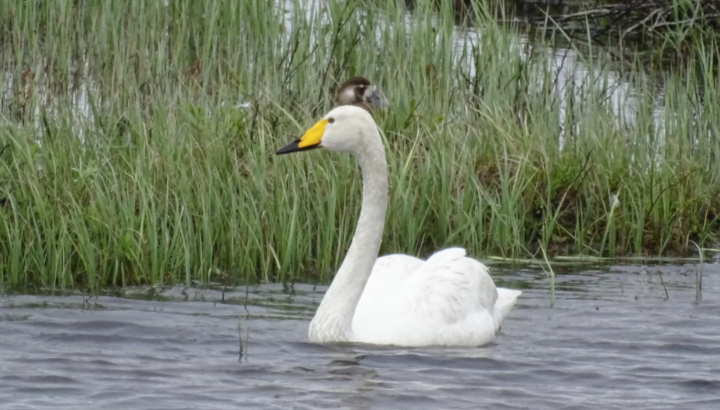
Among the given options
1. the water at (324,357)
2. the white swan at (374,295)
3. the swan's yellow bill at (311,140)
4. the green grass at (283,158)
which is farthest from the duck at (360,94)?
the swan's yellow bill at (311,140)

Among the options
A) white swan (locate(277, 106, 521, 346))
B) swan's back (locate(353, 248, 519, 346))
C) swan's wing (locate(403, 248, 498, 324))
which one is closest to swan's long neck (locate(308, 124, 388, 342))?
white swan (locate(277, 106, 521, 346))

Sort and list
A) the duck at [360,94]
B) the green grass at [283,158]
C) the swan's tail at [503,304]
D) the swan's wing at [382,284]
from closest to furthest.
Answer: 1. the swan's wing at [382,284]
2. the swan's tail at [503,304]
3. the green grass at [283,158]
4. the duck at [360,94]

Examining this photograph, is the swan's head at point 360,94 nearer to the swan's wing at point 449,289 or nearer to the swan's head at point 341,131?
the swan's wing at point 449,289

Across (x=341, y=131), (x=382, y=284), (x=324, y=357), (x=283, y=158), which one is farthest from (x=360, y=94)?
(x=324, y=357)

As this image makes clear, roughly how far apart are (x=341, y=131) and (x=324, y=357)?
100 centimetres

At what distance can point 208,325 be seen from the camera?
249 inches

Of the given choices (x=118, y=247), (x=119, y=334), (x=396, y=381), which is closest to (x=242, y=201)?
(x=118, y=247)

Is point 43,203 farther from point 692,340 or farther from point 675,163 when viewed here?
point 675,163

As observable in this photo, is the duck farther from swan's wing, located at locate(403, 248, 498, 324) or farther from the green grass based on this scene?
swan's wing, located at locate(403, 248, 498, 324)

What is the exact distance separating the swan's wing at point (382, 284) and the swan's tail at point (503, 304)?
0.43 metres

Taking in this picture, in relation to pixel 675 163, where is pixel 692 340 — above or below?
below

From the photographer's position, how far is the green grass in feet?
23.2

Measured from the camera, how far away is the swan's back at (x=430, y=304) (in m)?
6.16

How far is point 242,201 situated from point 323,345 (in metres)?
1.39
